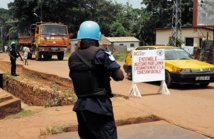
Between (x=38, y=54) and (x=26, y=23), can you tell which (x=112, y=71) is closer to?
(x=38, y=54)

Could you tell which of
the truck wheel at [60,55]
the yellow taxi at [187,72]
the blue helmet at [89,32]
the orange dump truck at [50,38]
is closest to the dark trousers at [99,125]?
the blue helmet at [89,32]

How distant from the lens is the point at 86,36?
3.16m

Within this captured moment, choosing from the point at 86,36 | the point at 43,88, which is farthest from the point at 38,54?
the point at 86,36

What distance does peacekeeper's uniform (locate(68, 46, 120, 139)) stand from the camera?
3.00 metres

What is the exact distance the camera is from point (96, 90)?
3025 mm

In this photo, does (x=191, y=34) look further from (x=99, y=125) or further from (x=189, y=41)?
(x=99, y=125)

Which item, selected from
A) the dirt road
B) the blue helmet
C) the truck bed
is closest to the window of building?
the truck bed

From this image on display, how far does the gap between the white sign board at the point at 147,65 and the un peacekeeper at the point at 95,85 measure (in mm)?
5784

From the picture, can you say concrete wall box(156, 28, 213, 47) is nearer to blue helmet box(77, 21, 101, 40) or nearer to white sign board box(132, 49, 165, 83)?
white sign board box(132, 49, 165, 83)

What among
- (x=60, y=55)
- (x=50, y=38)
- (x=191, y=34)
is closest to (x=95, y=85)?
(x=50, y=38)

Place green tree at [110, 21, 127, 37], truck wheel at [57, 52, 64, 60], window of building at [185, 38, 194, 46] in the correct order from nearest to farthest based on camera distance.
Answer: truck wheel at [57, 52, 64, 60]
window of building at [185, 38, 194, 46]
green tree at [110, 21, 127, 37]

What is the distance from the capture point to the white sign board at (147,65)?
8.95 m

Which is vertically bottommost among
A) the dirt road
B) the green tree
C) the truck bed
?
the dirt road

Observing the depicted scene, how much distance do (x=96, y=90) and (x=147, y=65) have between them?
6.17m
